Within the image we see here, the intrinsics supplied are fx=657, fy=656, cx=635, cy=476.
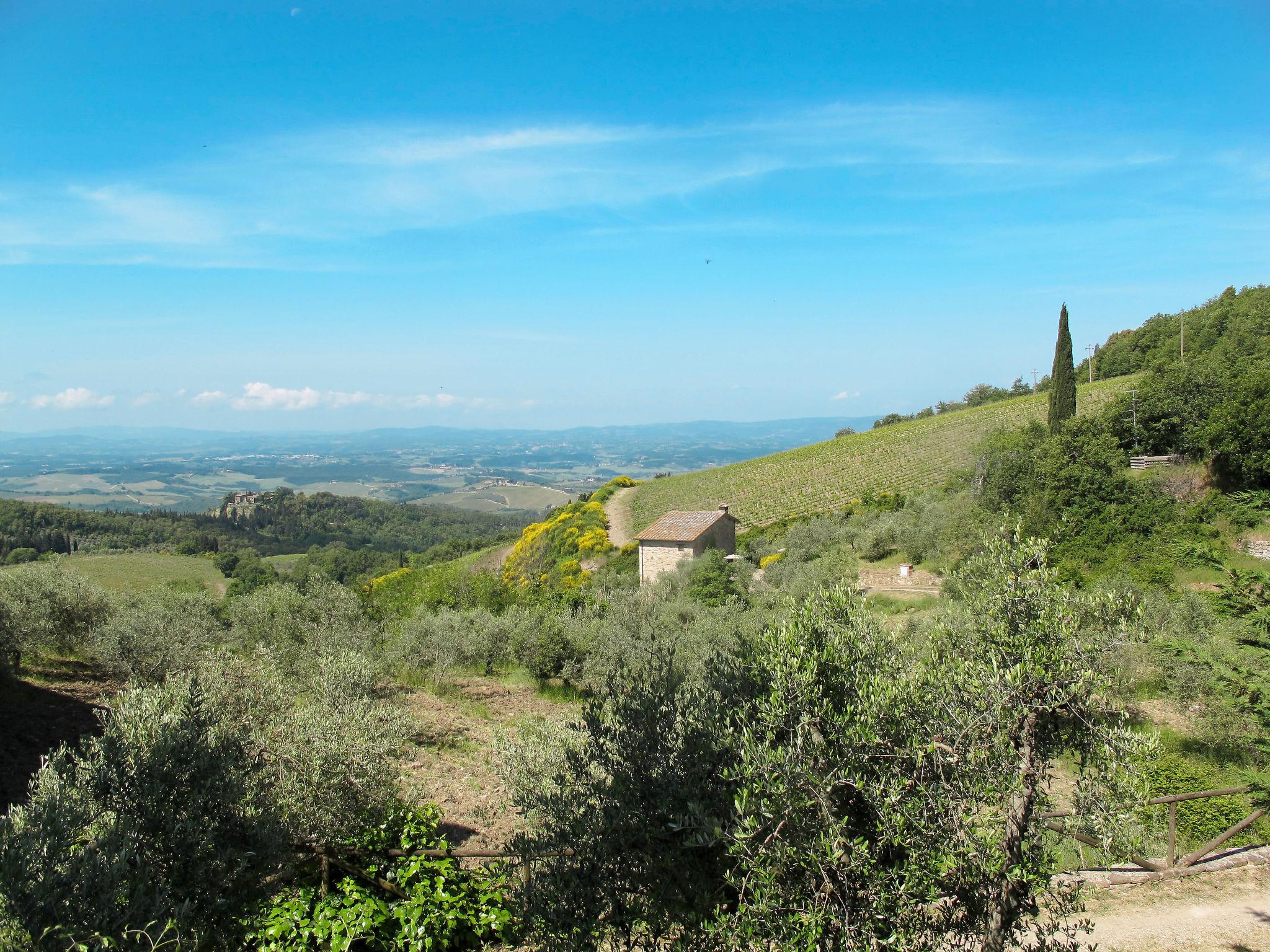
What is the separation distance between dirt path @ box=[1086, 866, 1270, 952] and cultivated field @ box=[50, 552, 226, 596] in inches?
2132

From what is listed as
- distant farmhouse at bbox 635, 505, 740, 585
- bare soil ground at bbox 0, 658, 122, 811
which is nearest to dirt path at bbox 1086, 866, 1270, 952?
bare soil ground at bbox 0, 658, 122, 811

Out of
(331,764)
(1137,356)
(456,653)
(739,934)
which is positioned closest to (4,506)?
(456,653)

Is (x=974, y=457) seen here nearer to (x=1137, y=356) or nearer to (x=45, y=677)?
(x=1137, y=356)

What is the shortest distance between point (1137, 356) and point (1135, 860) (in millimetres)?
77221

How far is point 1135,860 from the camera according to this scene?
789 cm

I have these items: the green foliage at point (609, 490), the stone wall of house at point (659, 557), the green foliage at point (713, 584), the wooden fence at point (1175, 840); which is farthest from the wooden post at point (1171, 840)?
the green foliage at point (609, 490)

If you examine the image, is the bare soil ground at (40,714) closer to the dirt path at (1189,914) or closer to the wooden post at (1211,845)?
the dirt path at (1189,914)

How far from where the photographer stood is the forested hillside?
75.9m

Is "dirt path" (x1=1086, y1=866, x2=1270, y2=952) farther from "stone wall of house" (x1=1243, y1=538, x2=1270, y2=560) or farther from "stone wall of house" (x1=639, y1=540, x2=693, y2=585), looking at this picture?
"stone wall of house" (x1=639, y1=540, x2=693, y2=585)

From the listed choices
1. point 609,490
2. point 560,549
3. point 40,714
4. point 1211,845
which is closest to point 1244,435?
point 1211,845

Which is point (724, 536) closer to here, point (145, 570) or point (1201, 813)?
point (1201, 813)

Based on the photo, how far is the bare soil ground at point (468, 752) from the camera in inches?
387

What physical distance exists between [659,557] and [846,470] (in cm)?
2434

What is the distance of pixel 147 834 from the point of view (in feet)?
16.1
